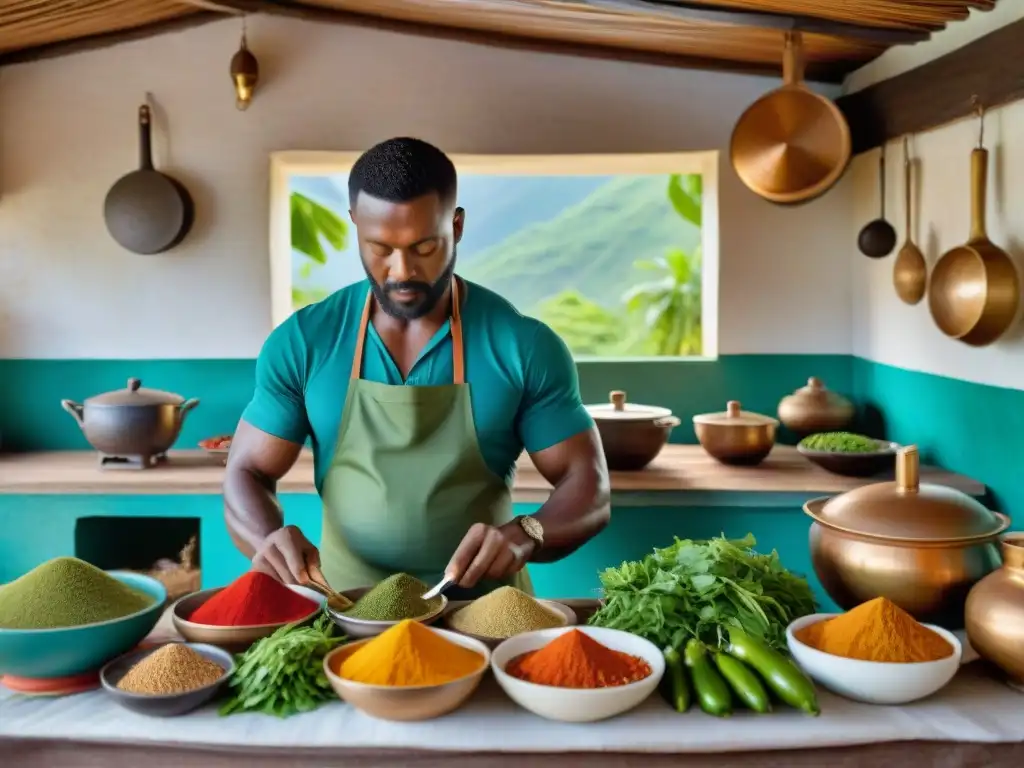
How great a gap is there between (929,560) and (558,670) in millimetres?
690

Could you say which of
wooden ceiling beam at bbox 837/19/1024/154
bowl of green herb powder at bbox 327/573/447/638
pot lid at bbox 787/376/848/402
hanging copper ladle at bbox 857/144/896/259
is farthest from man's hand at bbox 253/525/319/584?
hanging copper ladle at bbox 857/144/896/259

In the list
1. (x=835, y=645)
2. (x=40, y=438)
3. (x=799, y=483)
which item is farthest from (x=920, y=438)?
(x=40, y=438)

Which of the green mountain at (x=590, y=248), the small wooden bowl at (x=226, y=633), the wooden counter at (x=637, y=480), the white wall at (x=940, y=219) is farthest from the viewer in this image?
the green mountain at (x=590, y=248)

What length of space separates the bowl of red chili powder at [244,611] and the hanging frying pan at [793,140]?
2.14 metres

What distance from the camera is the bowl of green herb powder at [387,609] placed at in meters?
1.54

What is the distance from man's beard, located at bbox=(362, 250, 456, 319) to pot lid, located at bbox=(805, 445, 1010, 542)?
84cm

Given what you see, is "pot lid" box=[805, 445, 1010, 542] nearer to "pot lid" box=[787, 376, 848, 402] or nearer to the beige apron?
the beige apron

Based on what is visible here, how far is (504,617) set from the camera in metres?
1.57

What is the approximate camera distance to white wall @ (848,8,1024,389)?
8.41ft

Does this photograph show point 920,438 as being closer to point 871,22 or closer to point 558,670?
point 871,22

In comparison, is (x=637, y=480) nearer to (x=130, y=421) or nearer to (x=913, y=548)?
(x=913, y=548)

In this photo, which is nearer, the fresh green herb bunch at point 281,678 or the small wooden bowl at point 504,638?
the fresh green herb bunch at point 281,678

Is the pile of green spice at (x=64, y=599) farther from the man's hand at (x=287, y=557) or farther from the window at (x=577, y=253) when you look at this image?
the window at (x=577, y=253)

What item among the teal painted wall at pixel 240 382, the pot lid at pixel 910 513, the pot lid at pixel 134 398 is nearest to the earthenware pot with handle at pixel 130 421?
the pot lid at pixel 134 398
